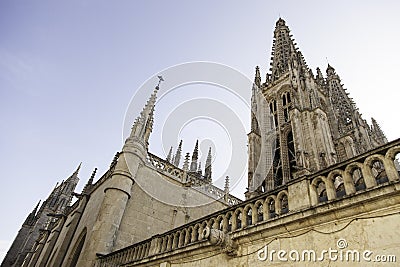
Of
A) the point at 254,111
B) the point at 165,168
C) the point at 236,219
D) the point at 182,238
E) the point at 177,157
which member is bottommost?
the point at 182,238

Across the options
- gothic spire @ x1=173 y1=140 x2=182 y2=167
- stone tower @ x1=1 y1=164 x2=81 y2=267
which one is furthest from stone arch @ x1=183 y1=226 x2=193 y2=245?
stone tower @ x1=1 y1=164 x2=81 y2=267

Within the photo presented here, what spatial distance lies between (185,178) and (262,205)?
10.2 metres

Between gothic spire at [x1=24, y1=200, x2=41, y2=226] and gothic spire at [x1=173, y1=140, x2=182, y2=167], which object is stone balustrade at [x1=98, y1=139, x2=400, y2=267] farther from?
gothic spire at [x1=24, y1=200, x2=41, y2=226]

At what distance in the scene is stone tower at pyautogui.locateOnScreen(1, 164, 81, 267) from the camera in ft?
130

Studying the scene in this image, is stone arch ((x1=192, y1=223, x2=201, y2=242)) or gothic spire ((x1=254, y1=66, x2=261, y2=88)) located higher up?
gothic spire ((x1=254, y1=66, x2=261, y2=88))

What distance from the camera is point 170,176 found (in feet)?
47.2

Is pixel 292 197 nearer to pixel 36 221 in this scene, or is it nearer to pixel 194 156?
pixel 194 156

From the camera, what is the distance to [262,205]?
514cm

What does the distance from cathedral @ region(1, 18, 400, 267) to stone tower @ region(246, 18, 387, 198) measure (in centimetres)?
14

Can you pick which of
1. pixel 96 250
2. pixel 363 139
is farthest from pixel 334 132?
pixel 96 250

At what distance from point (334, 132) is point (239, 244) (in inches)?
1245

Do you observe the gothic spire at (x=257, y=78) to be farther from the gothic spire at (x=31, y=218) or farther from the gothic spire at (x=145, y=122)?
the gothic spire at (x=31, y=218)

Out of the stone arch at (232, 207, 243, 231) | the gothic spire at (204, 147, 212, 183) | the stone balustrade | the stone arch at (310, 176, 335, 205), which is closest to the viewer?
the stone balustrade

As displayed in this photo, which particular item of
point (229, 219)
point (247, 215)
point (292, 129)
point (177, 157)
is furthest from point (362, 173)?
point (177, 157)
